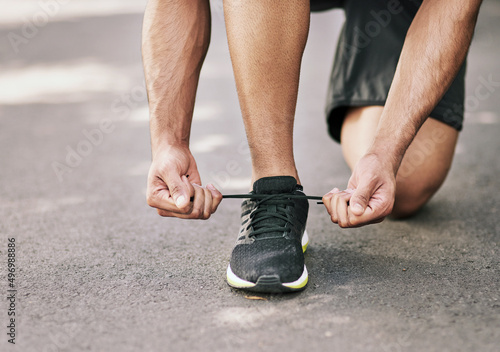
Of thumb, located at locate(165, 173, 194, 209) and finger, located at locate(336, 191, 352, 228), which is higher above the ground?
thumb, located at locate(165, 173, 194, 209)

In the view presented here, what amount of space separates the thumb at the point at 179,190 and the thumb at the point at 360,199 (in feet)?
0.97

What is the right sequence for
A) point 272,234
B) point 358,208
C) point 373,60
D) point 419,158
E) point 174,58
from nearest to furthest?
1. point 358,208
2. point 272,234
3. point 174,58
4. point 419,158
5. point 373,60

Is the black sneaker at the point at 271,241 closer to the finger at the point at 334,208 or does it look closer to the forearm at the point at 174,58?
the finger at the point at 334,208

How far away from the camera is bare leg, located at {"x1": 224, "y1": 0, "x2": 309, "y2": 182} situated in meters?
1.18

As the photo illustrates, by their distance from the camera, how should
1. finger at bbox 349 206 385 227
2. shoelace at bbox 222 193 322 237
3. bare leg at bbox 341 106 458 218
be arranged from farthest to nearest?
1. bare leg at bbox 341 106 458 218
2. shoelace at bbox 222 193 322 237
3. finger at bbox 349 206 385 227

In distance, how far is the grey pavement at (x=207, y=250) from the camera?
95 cm

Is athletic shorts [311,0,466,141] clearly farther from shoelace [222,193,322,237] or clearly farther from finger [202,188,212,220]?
finger [202,188,212,220]

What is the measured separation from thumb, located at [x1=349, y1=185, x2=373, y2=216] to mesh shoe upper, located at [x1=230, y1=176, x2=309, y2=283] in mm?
147

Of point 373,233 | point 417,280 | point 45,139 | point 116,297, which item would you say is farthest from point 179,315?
point 45,139

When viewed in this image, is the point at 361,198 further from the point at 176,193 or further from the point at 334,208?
the point at 176,193

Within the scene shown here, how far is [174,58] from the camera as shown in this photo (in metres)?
1.29

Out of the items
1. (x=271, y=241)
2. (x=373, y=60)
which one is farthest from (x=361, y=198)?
(x=373, y=60)

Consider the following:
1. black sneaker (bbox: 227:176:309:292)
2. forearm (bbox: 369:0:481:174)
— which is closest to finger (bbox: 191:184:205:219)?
black sneaker (bbox: 227:176:309:292)

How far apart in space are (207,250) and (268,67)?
43 centimetres
